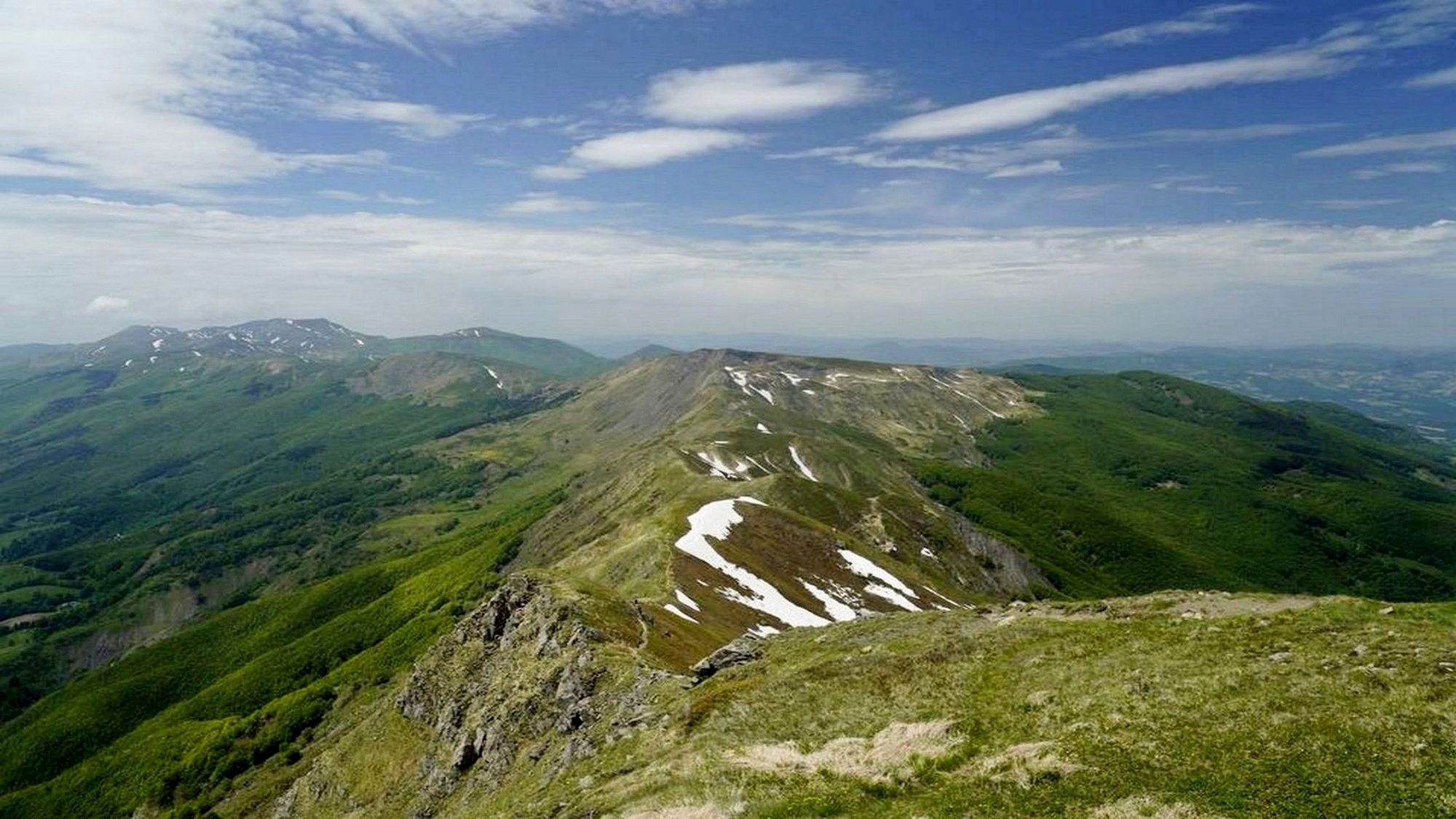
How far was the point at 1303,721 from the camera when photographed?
24.4m

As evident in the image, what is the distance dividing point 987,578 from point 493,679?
14087 cm

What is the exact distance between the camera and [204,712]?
506 feet

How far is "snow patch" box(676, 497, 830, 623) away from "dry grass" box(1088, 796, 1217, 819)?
58146 millimetres

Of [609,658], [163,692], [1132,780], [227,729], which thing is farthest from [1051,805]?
[163,692]

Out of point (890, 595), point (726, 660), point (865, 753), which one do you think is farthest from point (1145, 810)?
point (890, 595)

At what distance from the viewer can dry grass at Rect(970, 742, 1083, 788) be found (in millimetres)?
24547

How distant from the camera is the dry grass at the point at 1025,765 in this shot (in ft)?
80.5

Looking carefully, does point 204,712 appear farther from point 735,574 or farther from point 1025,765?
point 1025,765

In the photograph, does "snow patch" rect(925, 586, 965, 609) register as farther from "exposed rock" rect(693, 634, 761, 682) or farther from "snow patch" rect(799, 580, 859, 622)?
"exposed rock" rect(693, 634, 761, 682)

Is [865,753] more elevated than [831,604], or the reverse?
[865,753]

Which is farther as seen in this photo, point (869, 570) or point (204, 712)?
point (204, 712)

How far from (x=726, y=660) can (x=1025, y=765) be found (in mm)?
28421

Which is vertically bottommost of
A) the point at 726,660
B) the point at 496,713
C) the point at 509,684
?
the point at 496,713

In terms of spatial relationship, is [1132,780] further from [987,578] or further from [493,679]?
[987,578]
